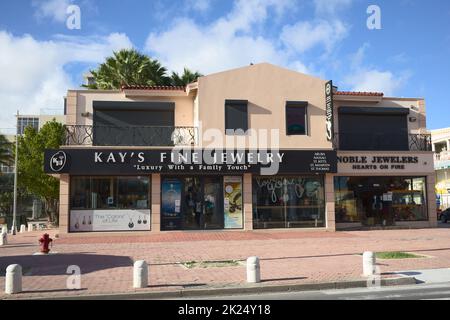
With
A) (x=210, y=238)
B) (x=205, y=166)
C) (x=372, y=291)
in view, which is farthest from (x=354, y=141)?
(x=372, y=291)

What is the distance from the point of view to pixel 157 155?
71.1 feet

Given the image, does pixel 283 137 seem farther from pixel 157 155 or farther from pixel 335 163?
pixel 157 155

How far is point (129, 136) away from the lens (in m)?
Answer: 22.7

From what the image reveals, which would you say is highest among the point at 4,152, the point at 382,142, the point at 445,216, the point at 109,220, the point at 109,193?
the point at 4,152

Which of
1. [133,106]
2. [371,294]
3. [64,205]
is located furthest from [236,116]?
[371,294]

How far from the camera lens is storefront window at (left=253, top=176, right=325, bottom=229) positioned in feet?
75.0

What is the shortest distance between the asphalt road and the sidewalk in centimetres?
59

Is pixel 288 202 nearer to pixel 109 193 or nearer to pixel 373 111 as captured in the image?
pixel 373 111

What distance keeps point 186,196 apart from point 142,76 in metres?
11.6

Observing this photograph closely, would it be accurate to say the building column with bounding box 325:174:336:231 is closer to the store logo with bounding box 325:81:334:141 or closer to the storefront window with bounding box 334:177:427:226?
the storefront window with bounding box 334:177:427:226

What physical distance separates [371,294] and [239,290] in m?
2.57

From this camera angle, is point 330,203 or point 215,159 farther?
point 330,203

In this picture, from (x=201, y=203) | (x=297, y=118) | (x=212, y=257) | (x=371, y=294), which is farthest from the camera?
(x=297, y=118)

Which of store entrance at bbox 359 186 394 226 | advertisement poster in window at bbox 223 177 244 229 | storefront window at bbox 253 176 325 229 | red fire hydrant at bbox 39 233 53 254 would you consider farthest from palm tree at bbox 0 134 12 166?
store entrance at bbox 359 186 394 226
